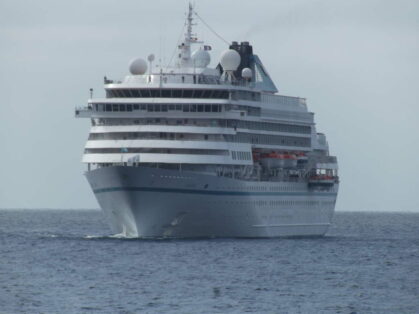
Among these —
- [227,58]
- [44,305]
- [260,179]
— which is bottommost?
[44,305]

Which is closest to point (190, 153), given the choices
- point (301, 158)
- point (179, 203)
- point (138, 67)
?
point (179, 203)

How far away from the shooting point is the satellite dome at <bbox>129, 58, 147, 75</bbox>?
94125 mm

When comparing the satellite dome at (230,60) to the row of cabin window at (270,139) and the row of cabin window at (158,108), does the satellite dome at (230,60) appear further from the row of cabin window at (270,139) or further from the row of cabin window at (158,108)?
the row of cabin window at (158,108)

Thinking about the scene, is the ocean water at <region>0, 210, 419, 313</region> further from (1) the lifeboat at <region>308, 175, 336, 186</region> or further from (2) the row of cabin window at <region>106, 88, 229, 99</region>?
(1) the lifeboat at <region>308, 175, 336, 186</region>

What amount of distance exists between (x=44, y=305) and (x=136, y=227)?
98.7ft

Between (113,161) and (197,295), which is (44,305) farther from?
(113,161)

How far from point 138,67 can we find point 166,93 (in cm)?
445

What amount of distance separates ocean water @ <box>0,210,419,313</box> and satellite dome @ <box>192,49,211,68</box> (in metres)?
12.7

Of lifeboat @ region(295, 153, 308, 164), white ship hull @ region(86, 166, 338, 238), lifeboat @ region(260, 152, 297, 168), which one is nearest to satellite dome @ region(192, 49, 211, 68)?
lifeboat @ region(260, 152, 297, 168)

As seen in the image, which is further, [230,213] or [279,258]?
[230,213]

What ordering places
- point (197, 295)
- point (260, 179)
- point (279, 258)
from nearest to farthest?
point (197, 295) < point (279, 258) < point (260, 179)

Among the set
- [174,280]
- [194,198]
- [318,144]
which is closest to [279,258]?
[194,198]

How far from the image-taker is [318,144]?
365ft

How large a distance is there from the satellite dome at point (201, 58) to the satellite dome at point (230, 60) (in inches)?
81.6
